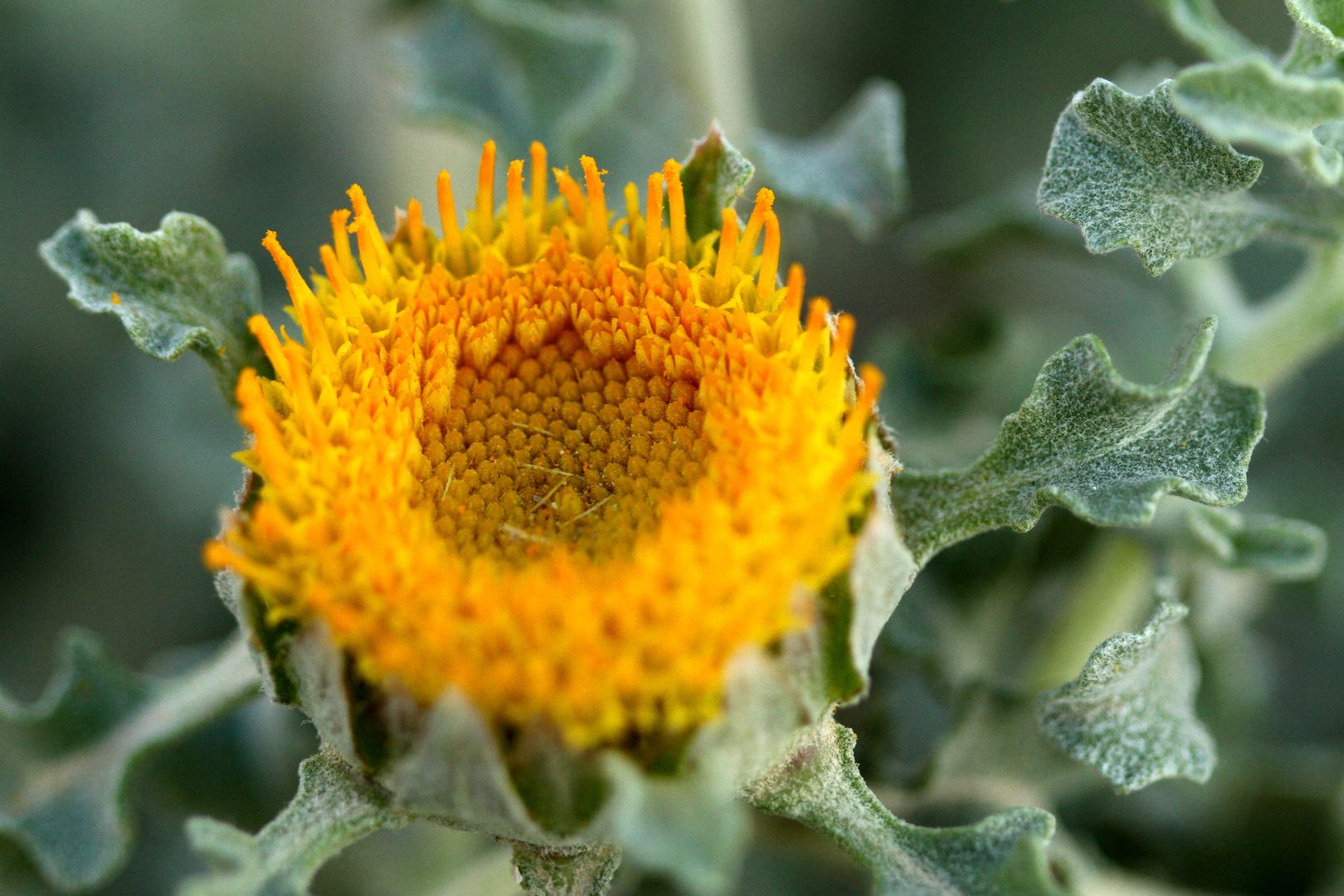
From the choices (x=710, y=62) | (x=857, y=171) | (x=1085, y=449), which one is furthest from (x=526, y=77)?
(x=1085, y=449)

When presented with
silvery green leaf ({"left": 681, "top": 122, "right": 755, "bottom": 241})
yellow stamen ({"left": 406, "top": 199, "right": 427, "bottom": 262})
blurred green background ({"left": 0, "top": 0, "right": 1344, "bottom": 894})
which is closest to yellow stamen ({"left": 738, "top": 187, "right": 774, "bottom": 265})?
silvery green leaf ({"left": 681, "top": 122, "right": 755, "bottom": 241})

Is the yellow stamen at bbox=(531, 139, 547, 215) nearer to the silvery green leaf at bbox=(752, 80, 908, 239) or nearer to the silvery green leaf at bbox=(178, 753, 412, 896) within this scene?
the silvery green leaf at bbox=(752, 80, 908, 239)

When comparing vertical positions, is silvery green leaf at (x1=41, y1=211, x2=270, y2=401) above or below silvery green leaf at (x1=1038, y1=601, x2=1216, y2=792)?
above

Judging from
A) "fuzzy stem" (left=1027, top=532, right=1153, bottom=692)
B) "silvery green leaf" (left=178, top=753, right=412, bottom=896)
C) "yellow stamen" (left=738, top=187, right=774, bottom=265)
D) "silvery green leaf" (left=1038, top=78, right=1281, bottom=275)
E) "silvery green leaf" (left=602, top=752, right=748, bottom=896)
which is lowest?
"fuzzy stem" (left=1027, top=532, right=1153, bottom=692)

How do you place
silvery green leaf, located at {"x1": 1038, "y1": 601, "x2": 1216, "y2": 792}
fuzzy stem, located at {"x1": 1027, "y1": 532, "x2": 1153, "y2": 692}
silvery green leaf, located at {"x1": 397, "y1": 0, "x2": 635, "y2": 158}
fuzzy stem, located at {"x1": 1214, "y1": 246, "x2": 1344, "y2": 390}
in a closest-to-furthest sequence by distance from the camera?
1. silvery green leaf, located at {"x1": 1038, "y1": 601, "x2": 1216, "y2": 792}
2. fuzzy stem, located at {"x1": 1214, "y1": 246, "x2": 1344, "y2": 390}
3. fuzzy stem, located at {"x1": 1027, "y1": 532, "x2": 1153, "y2": 692}
4. silvery green leaf, located at {"x1": 397, "y1": 0, "x2": 635, "y2": 158}

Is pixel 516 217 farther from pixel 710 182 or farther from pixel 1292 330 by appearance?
pixel 1292 330

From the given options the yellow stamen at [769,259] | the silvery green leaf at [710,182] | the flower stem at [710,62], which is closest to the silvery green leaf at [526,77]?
the flower stem at [710,62]

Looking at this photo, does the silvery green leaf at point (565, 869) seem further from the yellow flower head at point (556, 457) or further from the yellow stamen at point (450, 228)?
the yellow stamen at point (450, 228)
